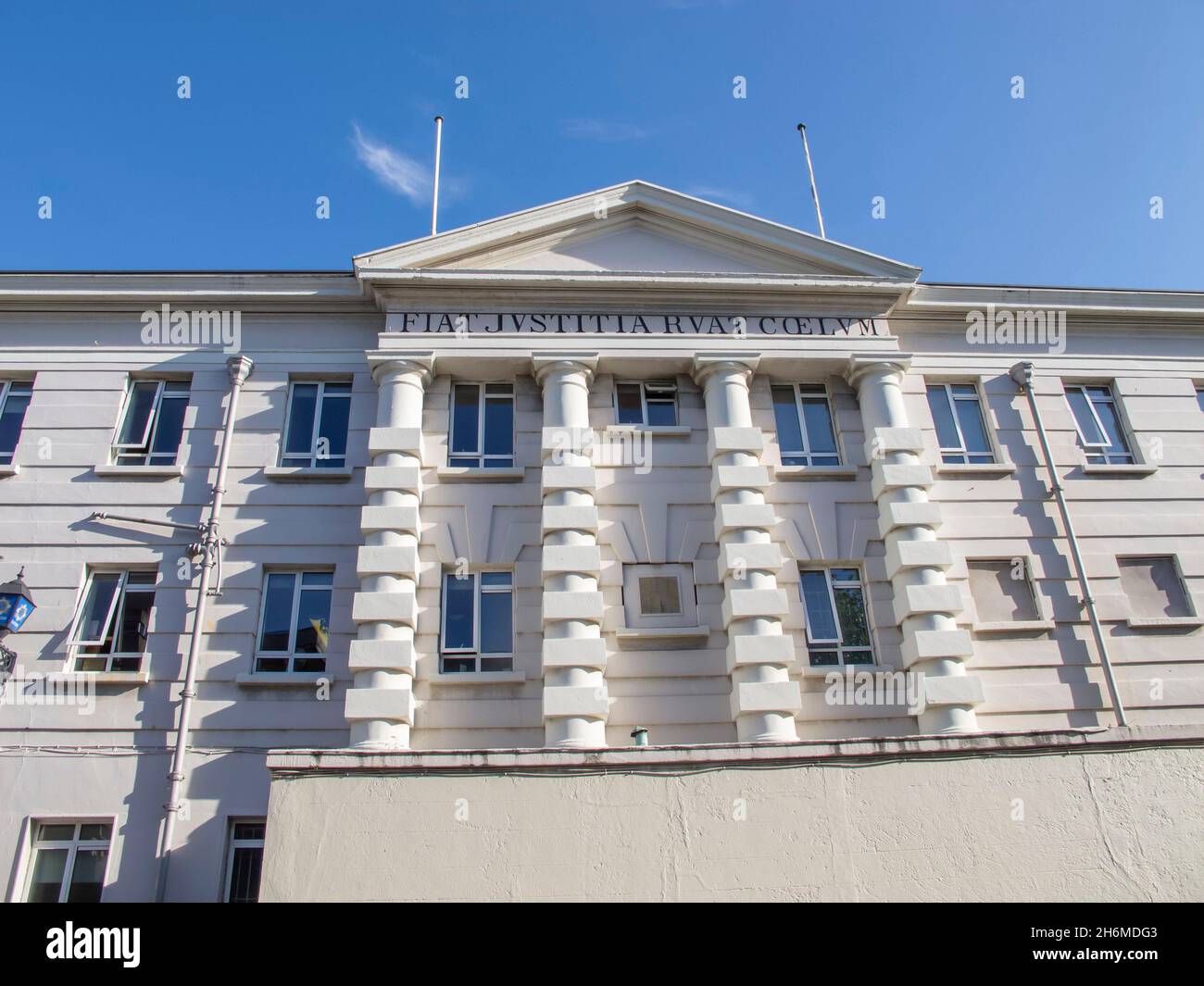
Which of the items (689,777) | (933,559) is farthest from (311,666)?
(933,559)

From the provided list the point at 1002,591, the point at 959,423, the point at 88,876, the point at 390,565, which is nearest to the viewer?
the point at 88,876

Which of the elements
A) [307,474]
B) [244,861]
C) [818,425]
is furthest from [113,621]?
[818,425]

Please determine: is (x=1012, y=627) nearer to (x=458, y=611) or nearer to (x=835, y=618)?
(x=835, y=618)

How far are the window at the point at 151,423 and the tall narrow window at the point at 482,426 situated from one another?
503 cm

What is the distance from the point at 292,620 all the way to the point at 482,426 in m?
4.84

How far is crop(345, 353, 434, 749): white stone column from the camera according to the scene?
44.7 feet

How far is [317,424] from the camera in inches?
662

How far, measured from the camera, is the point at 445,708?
14266 millimetres

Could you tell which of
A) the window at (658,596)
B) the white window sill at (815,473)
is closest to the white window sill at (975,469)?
the white window sill at (815,473)

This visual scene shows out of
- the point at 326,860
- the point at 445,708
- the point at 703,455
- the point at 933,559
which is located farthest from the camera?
the point at 703,455

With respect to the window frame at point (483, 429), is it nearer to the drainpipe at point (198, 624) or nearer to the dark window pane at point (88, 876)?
the drainpipe at point (198, 624)

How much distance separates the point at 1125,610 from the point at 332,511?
14254mm

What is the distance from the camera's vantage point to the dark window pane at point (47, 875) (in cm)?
1309
